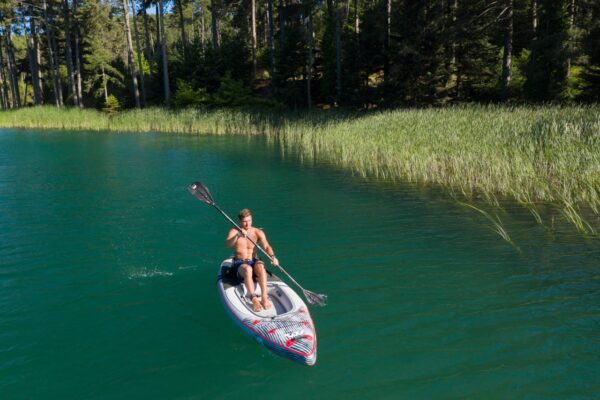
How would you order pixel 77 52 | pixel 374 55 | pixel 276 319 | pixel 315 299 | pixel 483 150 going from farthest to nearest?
pixel 77 52
pixel 374 55
pixel 483 150
pixel 315 299
pixel 276 319

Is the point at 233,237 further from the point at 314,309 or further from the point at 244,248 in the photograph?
the point at 314,309

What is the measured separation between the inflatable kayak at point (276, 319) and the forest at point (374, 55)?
58.4 ft

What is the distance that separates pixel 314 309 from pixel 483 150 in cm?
878

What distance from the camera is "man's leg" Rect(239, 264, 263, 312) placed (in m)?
5.84

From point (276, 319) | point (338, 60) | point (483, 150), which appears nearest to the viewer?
point (276, 319)

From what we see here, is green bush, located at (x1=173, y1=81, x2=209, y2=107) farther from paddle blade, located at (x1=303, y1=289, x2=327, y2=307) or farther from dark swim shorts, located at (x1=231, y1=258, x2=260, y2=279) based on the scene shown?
paddle blade, located at (x1=303, y1=289, x2=327, y2=307)

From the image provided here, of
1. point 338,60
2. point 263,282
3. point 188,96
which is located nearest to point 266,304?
point 263,282

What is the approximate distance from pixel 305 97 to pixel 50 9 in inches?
1031

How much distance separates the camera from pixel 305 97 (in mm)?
34750

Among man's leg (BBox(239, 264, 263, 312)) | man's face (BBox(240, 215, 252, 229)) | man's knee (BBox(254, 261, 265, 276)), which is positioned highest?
man's face (BBox(240, 215, 252, 229))

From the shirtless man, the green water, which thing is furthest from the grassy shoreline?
the shirtless man

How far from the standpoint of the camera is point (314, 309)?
6270mm

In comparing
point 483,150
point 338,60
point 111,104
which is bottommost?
point 483,150

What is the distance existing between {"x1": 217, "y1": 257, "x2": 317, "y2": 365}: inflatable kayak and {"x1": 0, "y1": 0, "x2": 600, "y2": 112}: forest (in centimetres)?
1780
